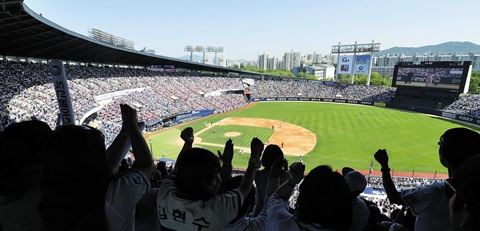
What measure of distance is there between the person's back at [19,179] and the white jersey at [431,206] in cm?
362

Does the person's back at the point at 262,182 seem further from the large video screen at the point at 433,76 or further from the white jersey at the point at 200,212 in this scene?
the large video screen at the point at 433,76

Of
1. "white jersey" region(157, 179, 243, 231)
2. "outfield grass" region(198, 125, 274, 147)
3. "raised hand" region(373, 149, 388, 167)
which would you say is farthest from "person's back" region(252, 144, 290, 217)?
"outfield grass" region(198, 125, 274, 147)

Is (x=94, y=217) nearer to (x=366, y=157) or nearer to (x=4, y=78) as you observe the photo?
(x=366, y=157)

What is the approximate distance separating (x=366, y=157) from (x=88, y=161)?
2617 centimetres

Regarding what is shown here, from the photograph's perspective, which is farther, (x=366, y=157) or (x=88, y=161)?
(x=366, y=157)

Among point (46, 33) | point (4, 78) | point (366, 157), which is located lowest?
point (366, 157)

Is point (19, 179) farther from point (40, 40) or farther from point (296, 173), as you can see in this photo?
point (40, 40)

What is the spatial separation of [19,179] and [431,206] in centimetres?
388

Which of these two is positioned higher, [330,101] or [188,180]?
[188,180]

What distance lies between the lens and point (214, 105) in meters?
49.4

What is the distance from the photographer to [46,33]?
893 inches

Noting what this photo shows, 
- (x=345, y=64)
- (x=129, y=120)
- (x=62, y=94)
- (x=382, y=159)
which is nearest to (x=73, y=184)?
(x=129, y=120)

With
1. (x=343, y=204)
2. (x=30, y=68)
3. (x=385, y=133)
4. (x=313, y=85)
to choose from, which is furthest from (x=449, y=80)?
(x=30, y=68)

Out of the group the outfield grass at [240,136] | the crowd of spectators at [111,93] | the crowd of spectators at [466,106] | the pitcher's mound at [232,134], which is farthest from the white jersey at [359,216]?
the crowd of spectators at [466,106]
